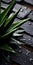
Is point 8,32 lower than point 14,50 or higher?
higher

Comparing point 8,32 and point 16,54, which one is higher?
point 8,32

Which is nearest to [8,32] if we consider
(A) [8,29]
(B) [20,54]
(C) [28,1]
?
(A) [8,29]

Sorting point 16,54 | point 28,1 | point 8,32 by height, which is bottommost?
point 16,54

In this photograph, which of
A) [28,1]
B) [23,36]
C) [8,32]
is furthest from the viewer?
[28,1]

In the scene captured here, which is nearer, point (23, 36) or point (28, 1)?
point (23, 36)

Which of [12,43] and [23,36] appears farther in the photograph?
[23,36]

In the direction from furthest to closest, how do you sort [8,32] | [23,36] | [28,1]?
1. [28,1]
2. [23,36]
3. [8,32]

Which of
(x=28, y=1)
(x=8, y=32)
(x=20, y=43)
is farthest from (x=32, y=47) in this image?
(x=28, y=1)

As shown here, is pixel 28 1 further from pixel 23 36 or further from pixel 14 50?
pixel 14 50

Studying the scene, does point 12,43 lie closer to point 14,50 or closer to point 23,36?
point 14,50
